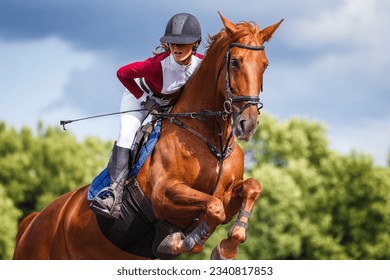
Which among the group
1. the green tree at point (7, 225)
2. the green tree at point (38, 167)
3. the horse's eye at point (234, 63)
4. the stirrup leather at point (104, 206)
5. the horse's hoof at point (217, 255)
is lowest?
the green tree at point (7, 225)

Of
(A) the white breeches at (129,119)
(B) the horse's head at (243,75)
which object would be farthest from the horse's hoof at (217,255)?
(A) the white breeches at (129,119)

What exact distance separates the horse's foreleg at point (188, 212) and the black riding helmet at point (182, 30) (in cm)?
152

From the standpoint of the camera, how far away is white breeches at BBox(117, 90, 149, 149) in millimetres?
8453

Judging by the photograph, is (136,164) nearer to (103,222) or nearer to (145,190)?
(145,190)

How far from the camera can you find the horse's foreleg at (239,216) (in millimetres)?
7227

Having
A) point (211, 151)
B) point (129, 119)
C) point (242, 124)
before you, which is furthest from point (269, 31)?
point (129, 119)

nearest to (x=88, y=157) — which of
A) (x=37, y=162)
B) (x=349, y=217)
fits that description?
(x=37, y=162)

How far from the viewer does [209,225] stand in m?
7.27

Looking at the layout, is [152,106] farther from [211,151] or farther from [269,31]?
[269,31]

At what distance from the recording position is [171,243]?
7.52 metres

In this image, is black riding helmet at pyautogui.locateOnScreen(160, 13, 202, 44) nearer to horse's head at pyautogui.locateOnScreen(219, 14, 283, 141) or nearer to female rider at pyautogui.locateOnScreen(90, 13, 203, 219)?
female rider at pyautogui.locateOnScreen(90, 13, 203, 219)

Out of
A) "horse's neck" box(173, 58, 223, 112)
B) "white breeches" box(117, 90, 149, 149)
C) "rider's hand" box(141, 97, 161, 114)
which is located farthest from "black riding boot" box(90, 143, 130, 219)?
"horse's neck" box(173, 58, 223, 112)

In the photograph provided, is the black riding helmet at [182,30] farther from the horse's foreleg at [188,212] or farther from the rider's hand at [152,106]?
the horse's foreleg at [188,212]

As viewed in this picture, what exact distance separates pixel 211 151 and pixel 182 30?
4.30ft
